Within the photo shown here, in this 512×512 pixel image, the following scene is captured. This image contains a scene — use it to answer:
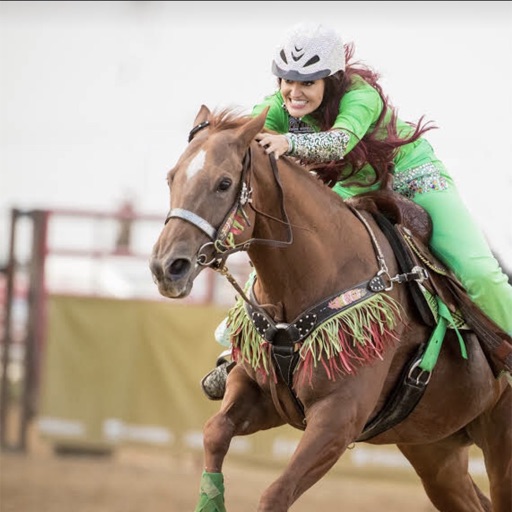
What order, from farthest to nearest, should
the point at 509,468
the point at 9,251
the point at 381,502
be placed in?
the point at 9,251, the point at 381,502, the point at 509,468

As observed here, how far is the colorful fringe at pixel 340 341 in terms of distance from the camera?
477cm

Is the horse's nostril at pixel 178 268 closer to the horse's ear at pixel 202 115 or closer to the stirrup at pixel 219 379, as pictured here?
the horse's ear at pixel 202 115

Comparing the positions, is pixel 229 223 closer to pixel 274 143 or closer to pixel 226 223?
pixel 226 223

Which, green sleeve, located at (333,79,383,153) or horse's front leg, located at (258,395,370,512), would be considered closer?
horse's front leg, located at (258,395,370,512)

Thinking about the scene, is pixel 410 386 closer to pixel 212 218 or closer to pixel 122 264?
pixel 212 218

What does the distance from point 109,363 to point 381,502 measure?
3000 mm

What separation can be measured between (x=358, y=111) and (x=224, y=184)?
0.87 metres

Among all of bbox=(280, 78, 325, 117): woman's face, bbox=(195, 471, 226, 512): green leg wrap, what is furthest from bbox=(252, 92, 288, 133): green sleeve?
bbox=(195, 471, 226, 512): green leg wrap

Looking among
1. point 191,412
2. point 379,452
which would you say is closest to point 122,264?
point 191,412

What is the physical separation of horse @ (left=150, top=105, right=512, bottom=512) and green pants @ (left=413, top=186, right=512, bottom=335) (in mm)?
202

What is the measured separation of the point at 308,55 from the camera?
4965 millimetres

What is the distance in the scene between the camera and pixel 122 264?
13.5m

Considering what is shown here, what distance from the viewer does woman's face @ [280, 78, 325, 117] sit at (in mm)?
5008

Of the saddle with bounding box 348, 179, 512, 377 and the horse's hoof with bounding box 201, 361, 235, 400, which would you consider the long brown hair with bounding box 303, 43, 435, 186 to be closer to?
the saddle with bounding box 348, 179, 512, 377
